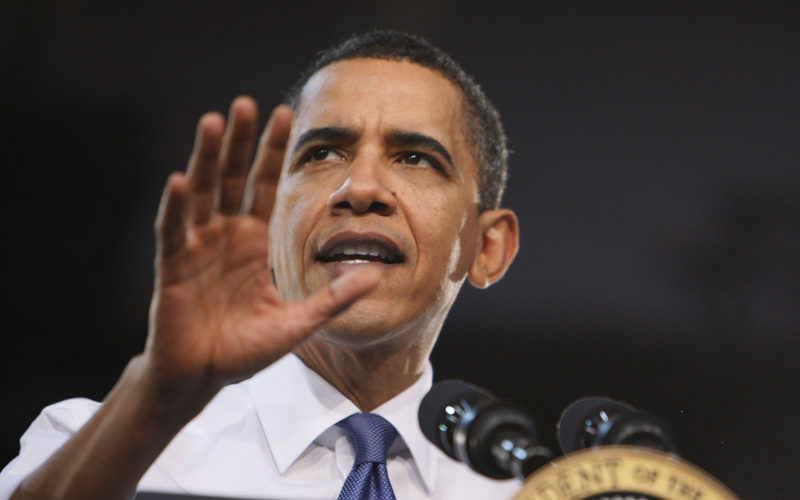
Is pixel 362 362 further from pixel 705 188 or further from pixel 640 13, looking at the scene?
pixel 640 13

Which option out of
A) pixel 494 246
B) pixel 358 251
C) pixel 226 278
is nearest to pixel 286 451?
pixel 358 251

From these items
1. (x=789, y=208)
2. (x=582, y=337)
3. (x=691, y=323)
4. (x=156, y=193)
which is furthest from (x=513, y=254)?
(x=156, y=193)

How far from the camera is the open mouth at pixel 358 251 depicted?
1.16m

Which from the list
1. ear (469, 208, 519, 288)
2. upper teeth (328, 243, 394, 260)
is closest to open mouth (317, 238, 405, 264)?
upper teeth (328, 243, 394, 260)

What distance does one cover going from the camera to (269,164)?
79 centimetres

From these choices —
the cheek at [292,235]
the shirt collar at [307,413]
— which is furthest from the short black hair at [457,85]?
the shirt collar at [307,413]

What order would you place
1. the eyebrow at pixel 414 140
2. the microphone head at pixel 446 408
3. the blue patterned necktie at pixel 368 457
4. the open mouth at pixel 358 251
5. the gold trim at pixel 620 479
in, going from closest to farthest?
the gold trim at pixel 620 479 → the microphone head at pixel 446 408 → the blue patterned necktie at pixel 368 457 → the open mouth at pixel 358 251 → the eyebrow at pixel 414 140

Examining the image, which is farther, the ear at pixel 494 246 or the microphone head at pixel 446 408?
the ear at pixel 494 246

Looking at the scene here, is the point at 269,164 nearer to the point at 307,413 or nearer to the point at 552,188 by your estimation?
the point at 307,413

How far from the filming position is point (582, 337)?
4.98 feet

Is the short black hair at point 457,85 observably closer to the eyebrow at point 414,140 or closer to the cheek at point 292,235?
the eyebrow at point 414,140

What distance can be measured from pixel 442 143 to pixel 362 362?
0.41 m

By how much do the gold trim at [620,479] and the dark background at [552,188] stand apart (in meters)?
0.81

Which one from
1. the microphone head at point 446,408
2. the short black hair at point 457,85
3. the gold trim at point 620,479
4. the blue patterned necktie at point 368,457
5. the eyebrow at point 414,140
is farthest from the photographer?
the short black hair at point 457,85
